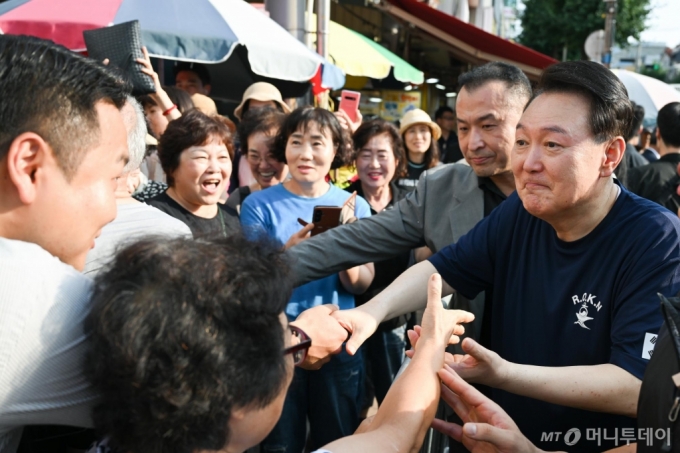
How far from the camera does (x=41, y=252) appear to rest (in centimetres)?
136

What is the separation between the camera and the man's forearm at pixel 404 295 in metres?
2.59

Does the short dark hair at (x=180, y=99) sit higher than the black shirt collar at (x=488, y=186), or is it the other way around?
the short dark hair at (x=180, y=99)

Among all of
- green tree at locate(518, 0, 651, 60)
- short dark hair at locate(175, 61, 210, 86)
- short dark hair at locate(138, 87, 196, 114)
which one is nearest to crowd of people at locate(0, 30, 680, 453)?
short dark hair at locate(138, 87, 196, 114)

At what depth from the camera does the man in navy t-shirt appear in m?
1.97

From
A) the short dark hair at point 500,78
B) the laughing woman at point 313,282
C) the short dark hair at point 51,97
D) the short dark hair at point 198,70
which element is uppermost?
the short dark hair at point 51,97

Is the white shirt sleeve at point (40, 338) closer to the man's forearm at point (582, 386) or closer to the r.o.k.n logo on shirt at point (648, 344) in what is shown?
the man's forearm at point (582, 386)

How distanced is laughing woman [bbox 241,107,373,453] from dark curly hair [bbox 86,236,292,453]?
1.71 meters

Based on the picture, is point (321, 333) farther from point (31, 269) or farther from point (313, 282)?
point (313, 282)

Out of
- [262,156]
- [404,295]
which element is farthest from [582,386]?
[262,156]

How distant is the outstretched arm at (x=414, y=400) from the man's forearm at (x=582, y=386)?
0.24m

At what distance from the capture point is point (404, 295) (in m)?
2.62

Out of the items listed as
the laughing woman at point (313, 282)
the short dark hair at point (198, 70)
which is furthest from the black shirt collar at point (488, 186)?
the short dark hair at point (198, 70)

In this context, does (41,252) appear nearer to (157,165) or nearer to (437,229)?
(437,229)

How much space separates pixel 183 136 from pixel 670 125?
428 centimetres
